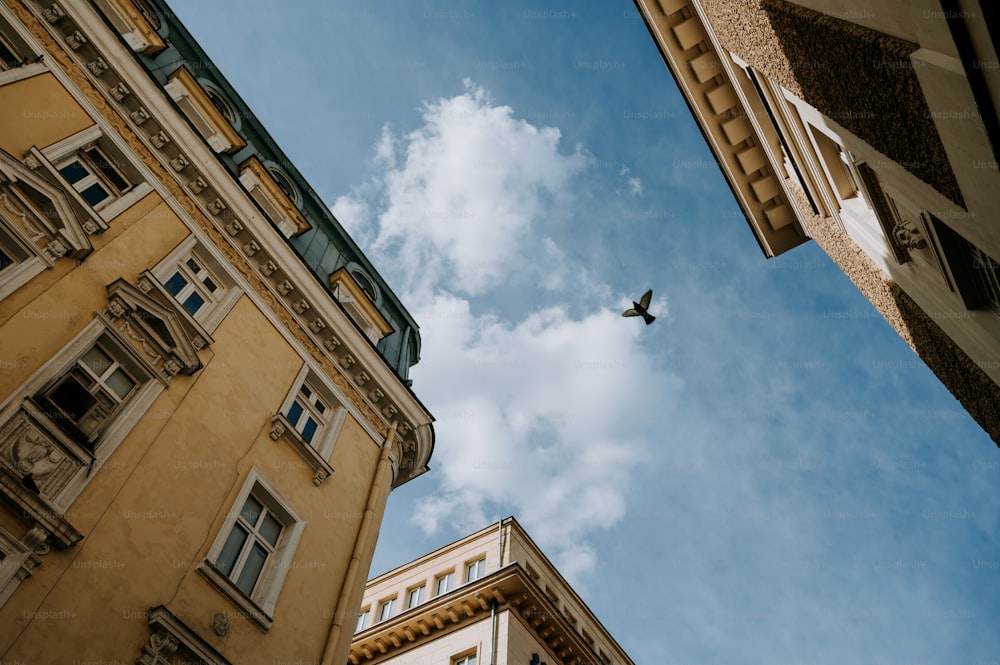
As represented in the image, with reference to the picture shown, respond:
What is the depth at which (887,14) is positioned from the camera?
20.7 ft

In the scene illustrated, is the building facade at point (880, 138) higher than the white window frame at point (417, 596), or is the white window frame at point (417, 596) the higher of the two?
the white window frame at point (417, 596)

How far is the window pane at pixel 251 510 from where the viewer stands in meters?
12.8

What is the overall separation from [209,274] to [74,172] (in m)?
3.24

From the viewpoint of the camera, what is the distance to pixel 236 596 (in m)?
11.3

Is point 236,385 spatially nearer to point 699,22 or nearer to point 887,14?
point 887,14

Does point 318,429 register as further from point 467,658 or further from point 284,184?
point 467,658

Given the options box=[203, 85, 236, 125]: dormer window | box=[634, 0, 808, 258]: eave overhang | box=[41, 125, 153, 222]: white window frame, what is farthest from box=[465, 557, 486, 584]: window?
box=[41, 125, 153, 222]: white window frame

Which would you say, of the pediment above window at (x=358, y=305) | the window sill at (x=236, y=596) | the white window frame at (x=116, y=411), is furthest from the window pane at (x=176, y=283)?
the window sill at (x=236, y=596)

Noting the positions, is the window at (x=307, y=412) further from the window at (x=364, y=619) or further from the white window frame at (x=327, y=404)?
the window at (x=364, y=619)

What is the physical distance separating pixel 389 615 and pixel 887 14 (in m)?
31.7

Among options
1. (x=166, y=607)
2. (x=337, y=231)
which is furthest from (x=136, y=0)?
(x=166, y=607)

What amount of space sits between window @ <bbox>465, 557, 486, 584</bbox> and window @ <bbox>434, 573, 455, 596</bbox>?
819 mm

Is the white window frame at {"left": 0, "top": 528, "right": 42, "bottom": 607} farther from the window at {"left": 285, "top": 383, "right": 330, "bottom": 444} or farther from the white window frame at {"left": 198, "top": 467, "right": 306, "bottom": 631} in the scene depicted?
the window at {"left": 285, "top": 383, "right": 330, "bottom": 444}

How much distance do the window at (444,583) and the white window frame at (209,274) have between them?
69.9 ft
